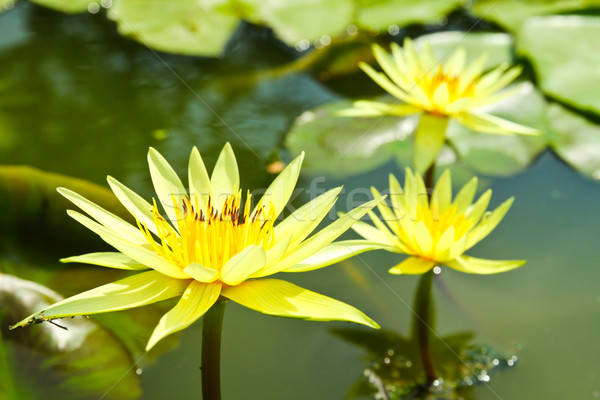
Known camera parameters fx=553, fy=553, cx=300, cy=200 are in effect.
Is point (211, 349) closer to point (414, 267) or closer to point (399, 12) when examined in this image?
point (414, 267)

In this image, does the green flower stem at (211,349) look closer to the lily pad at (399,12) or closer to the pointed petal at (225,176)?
the pointed petal at (225,176)

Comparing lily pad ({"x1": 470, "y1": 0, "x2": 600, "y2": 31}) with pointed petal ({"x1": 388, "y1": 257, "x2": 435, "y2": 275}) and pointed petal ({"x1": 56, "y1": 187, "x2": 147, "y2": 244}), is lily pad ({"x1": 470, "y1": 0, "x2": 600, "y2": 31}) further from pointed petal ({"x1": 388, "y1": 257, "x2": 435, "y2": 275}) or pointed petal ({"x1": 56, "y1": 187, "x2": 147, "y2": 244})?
pointed petal ({"x1": 56, "y1": 187, "x2": 147, "y2": 244})

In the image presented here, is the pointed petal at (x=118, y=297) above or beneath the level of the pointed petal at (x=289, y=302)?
above

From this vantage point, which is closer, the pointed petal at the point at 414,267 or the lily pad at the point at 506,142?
the pointed petal at the point at 414,267

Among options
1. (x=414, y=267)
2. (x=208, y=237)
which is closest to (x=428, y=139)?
(x=414, y=267)

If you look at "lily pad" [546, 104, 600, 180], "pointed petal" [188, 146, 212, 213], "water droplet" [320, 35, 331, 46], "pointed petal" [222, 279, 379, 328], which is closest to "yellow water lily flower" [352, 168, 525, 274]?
"pointed petal" [222, 279, 379, 328]

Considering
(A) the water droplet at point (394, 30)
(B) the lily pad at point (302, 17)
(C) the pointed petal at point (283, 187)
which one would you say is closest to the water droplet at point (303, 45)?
(B) the lily pad at point (302, 17)

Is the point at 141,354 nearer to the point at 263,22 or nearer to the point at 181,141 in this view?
the point at 181,141
